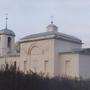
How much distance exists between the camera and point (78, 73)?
3741 centimetres

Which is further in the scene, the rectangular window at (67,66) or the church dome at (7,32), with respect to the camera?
the church dome at (7,32)

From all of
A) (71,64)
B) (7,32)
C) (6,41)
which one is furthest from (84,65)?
(7,32)

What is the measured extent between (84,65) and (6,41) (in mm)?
16873

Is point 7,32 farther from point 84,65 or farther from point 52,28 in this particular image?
point 84,65

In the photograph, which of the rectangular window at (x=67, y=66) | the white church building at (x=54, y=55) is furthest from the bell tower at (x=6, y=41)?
the rectangular window at (x=67, y=66)

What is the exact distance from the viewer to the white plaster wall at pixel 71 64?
37688 millimetres

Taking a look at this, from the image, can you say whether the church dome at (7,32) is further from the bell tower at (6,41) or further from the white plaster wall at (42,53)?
the white plaster wall at (42,53)

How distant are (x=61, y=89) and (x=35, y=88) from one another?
162 inches

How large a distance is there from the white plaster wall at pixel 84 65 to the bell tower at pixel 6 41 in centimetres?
1616

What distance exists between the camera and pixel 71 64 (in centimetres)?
3859

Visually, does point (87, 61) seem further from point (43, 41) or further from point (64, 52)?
point (43, 41)

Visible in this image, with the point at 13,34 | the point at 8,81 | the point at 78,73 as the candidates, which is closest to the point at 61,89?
the point at 8,81

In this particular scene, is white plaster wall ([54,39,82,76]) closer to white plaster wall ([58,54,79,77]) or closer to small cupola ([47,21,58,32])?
white plaster wall ([58,54,79,77])

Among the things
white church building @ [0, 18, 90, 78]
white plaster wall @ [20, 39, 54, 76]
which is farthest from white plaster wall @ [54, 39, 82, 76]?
white plaster wall @ [20, 39, 54, 76]
